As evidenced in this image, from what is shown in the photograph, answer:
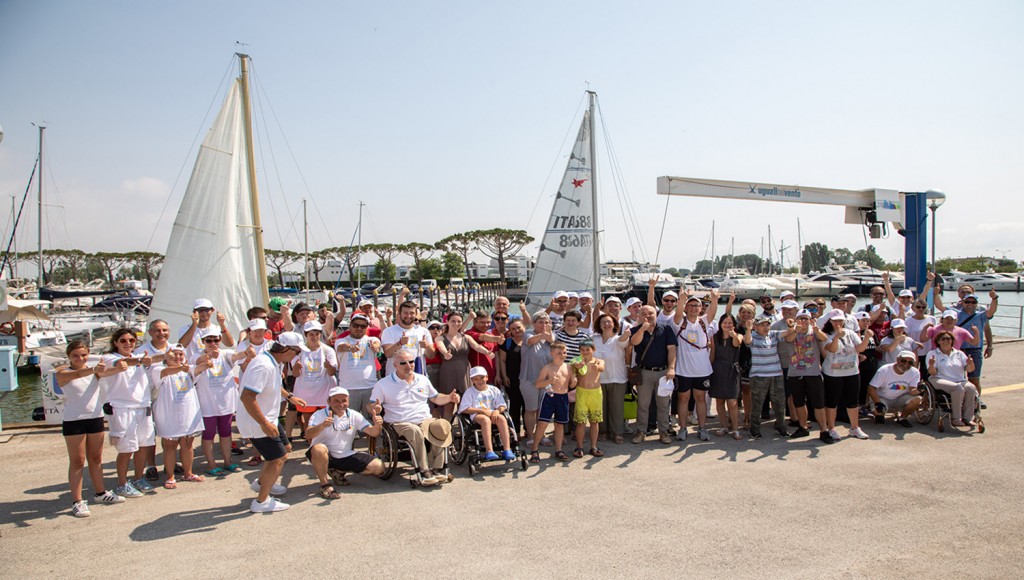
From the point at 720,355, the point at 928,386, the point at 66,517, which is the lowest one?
the point at 66,517

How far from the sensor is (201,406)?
5867 millimetres

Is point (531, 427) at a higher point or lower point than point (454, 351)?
lower

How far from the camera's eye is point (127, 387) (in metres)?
5.12

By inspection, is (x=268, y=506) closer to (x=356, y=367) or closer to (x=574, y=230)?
(x=356, y=367)

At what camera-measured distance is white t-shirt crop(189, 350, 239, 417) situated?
19.2ft

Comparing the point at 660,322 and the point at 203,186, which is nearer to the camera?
the point at 660,322

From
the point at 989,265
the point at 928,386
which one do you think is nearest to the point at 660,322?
the point at 928,386

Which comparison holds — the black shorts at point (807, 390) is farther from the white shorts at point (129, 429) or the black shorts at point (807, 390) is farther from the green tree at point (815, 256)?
the green tree at point (815, 256)

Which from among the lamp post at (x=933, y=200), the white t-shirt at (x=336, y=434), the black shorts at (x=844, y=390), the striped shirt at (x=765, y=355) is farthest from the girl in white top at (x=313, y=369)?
the lamp post at (x=933, y=200)

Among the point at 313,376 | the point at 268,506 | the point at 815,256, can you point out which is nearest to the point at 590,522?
the point at 268,506

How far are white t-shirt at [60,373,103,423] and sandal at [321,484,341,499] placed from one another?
1.99 metres

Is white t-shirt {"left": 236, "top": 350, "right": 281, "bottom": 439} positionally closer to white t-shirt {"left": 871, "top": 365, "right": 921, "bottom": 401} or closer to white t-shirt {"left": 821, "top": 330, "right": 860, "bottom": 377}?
white t-shirt {"left": 821, "top": 330, "right": 860, "bottom": 377}

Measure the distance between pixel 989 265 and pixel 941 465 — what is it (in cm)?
A: 11627

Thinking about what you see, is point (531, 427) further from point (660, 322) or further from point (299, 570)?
point (299, 570)
